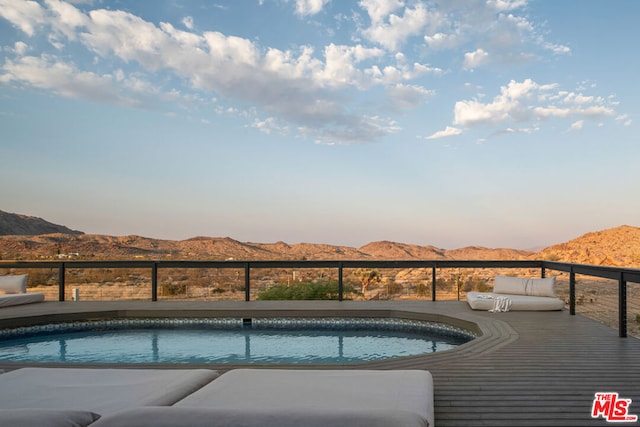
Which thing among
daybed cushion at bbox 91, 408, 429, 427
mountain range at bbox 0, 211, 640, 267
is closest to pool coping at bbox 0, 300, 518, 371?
daybed cushion at bbox 91, 408, 429, 427

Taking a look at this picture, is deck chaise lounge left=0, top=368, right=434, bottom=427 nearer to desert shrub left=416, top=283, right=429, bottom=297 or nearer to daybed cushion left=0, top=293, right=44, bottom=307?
daybed cushion left=0, top=293, right=44, bottom=307

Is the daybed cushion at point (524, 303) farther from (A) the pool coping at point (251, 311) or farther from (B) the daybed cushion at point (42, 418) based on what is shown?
(B) the daybed cushion at point (42, 418)

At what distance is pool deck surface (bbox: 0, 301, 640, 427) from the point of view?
10.2 ft

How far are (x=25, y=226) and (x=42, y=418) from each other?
33.6 m

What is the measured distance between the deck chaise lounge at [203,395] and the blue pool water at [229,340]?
283 centimetres

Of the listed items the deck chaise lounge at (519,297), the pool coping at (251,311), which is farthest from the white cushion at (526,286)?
the pool coping at (251,311)

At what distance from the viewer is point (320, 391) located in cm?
268

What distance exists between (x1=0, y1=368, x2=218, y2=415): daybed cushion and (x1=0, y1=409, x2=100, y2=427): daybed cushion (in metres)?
0.67

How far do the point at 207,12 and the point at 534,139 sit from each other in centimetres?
962

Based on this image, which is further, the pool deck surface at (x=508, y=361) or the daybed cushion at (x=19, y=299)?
the daybed cushion at (x=19, y=299)

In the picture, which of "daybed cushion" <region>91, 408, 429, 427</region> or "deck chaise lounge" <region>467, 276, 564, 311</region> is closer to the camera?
"daybed cushion" <region>91, 408, 429, 427</region>

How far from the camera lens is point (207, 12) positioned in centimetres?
1092

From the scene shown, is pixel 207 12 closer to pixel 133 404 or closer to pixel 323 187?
pixel 323 187

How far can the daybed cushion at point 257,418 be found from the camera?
4.78 feet
